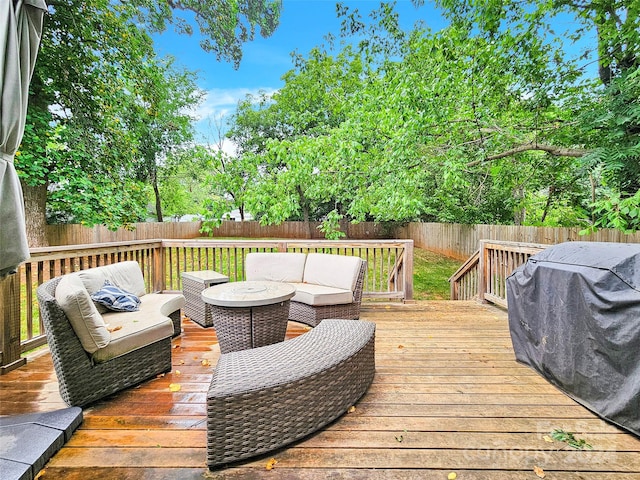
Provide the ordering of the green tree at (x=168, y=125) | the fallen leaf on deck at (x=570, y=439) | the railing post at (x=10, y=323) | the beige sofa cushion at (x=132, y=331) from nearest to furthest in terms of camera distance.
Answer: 1. the fallen leaf on deck at (x=570, y=439)
2. the beige sofa cushion at (x=132, y=331)
3. the railing post at (x=10, y=323)
4. the green tree at (x=168, y=125)

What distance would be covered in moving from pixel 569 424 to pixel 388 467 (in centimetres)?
122

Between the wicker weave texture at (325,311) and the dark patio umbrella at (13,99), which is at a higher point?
the dark patio umbrella at (13,99)

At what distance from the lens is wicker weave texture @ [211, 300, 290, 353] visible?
8.90 ft

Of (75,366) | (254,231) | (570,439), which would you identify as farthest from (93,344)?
(254,231)

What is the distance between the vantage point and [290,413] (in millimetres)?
1658

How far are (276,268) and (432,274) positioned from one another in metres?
6.86

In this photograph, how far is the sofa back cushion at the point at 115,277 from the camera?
107 inches

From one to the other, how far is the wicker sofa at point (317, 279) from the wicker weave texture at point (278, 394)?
138cm

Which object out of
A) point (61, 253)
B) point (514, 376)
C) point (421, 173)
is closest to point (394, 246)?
point (421, 173)

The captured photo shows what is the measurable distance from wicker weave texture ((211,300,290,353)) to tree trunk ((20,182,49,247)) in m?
6.49

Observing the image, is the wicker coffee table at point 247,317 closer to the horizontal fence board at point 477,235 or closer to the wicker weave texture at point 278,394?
the wicker weave texture at point 278,394

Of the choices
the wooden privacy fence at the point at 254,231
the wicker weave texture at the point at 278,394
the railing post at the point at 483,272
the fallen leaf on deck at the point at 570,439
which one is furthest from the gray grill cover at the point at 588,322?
the wooden privacy fence at the point at 254,231

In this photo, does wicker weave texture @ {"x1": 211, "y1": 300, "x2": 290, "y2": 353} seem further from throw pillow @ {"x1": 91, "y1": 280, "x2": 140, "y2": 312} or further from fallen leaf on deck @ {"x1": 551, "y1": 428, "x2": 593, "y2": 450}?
fallen leaf on deck @ {"x1": 551, "y1": 428, "x2": 593, "y2": 450}

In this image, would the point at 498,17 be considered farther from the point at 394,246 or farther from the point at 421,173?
the point at 394,246
